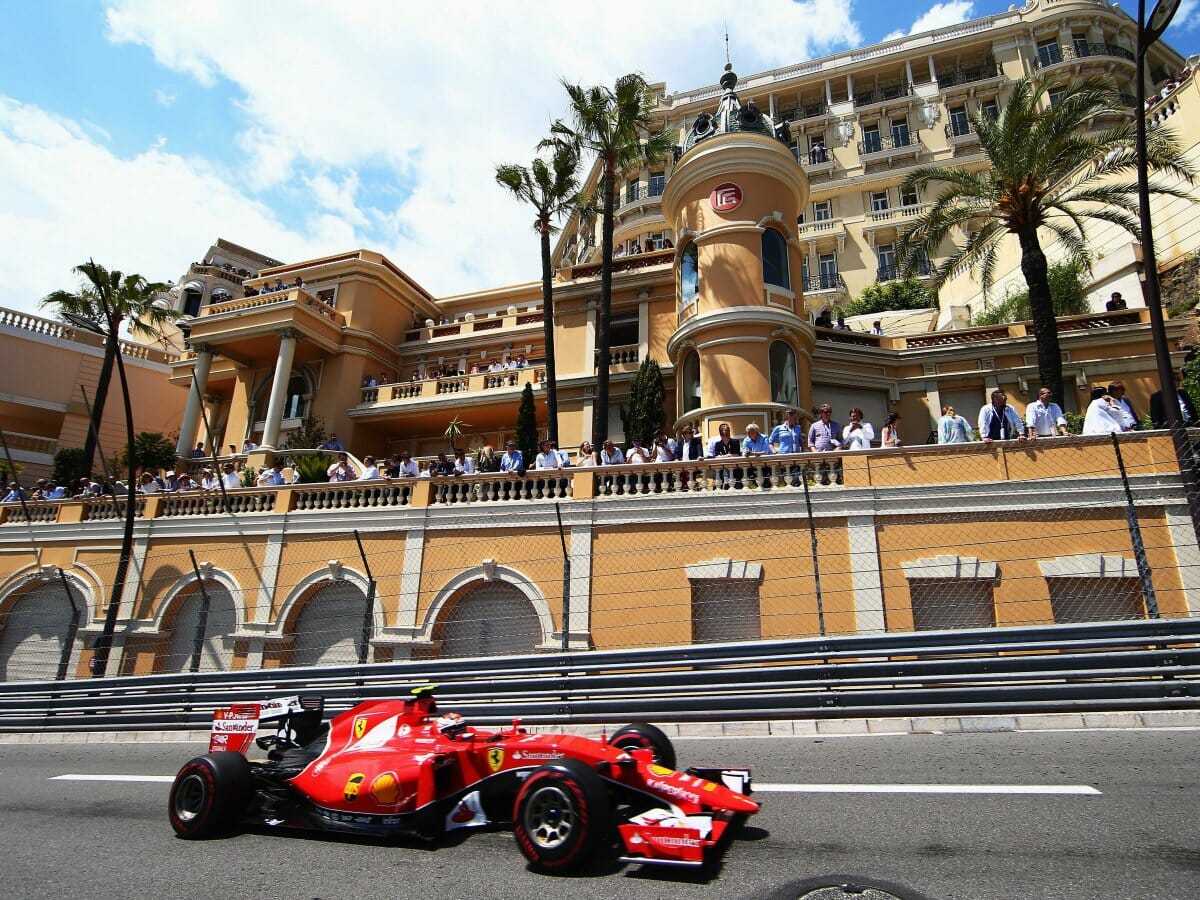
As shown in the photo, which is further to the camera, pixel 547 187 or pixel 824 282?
pixel 824 282

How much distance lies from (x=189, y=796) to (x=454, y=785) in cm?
230

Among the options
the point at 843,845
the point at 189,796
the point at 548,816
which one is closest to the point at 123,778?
the point at 189,796

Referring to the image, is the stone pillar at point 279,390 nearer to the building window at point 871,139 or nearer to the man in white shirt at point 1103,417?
the man in white shirt at point 1103,417

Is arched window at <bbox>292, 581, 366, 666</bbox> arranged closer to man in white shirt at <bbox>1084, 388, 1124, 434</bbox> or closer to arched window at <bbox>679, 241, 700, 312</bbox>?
arched window at <bbox>679, 241, 700, 312</bbox>

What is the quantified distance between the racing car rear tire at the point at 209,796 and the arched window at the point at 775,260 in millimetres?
17515

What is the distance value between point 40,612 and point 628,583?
17468mm

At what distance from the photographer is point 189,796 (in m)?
5.48

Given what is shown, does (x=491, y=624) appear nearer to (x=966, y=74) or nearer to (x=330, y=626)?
(x=330, y=626)

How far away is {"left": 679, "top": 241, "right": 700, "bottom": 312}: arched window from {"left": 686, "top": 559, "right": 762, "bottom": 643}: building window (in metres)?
10.4

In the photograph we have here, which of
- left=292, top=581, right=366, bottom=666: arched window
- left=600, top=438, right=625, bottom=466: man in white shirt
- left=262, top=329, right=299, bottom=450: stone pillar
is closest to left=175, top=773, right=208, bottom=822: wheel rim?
left=292, top=581, right=366, bottom=666: arched window

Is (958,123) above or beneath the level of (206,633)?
above

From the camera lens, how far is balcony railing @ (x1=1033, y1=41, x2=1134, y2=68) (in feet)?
159

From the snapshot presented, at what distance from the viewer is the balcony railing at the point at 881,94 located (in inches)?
2044

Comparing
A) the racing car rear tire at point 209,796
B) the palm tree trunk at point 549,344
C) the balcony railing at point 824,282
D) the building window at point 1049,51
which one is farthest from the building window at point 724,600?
the building window at point 1049,51
